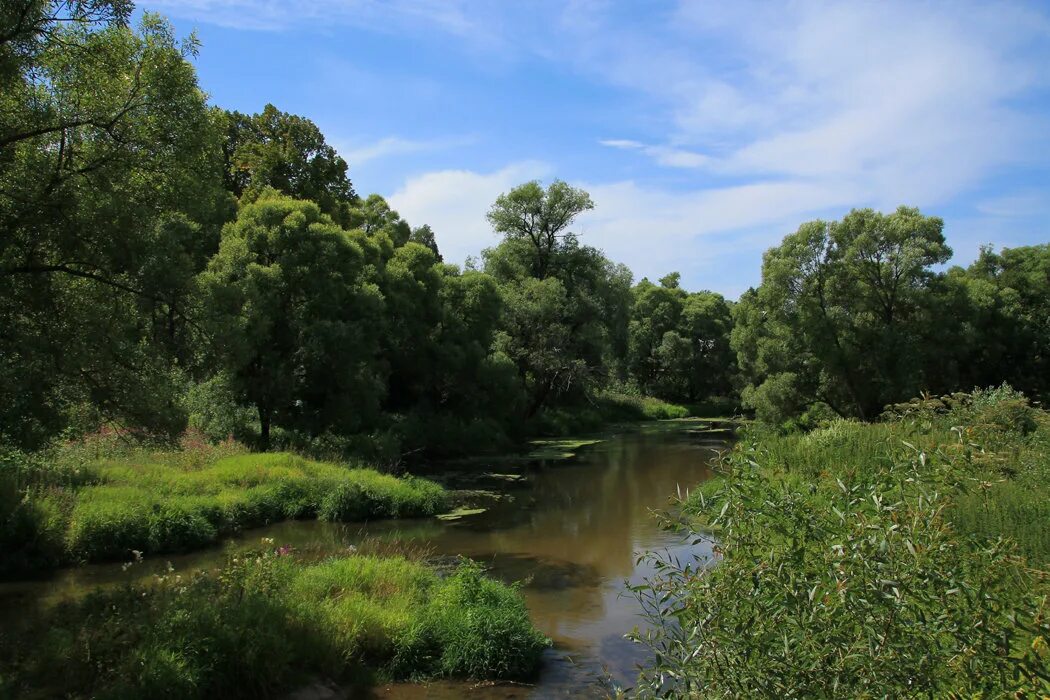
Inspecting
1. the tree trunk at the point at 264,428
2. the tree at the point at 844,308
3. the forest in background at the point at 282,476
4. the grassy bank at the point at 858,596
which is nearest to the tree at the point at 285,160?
the forest in background at the point at 282,476

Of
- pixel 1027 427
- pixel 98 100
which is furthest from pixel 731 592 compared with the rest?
pixel 1027 427

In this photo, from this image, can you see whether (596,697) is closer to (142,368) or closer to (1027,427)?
(142,368)

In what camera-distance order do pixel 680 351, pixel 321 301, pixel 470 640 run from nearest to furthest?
1. pixel 470 640
2. pixel 321 301
3. pixel 680 351

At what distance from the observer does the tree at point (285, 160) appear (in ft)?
106

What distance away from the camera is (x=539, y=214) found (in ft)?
153

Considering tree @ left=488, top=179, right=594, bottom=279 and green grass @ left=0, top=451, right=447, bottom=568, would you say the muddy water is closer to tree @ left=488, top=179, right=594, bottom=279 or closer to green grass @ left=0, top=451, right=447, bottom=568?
green grass @ left=0, top=451, right=447, bottom=568

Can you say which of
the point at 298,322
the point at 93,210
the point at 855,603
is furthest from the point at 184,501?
the point at 855,603

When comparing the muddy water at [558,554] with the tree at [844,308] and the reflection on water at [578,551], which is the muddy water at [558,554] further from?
the tree at [844,308]

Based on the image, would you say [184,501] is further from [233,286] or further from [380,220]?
[380,220]

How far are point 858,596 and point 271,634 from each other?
607 centimetres

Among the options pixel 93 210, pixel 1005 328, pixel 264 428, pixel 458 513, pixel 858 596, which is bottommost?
pixel 458 513

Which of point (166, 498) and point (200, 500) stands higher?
point (166, 498)

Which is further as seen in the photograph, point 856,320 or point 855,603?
point 856,320

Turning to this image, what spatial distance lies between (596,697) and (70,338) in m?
8.00
